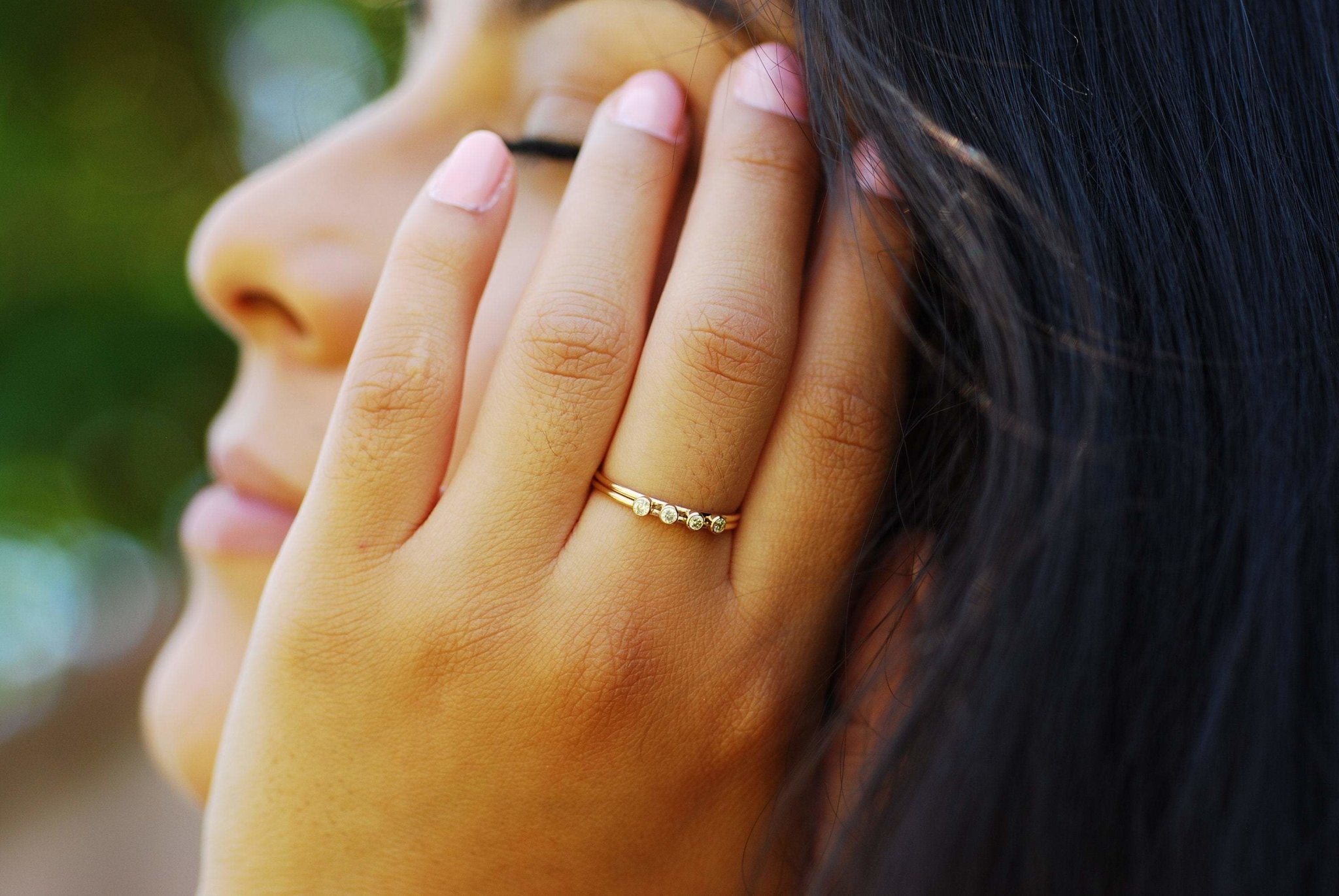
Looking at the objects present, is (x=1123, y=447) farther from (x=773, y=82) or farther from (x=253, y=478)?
(x=253, y=478)

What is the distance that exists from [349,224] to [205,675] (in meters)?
0.70

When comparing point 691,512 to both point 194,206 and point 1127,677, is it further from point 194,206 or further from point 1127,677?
point 194,206

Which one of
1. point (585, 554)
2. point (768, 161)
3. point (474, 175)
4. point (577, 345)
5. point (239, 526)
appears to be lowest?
point (239, 526)

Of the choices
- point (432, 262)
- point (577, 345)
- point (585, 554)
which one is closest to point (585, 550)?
point (585, 554)

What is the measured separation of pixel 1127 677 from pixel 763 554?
347mm

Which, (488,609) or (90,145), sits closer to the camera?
(488,609)

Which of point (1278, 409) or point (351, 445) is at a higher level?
point (1278, 409)

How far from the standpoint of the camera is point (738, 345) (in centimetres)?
88

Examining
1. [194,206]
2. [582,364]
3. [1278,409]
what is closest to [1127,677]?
[1278,409]

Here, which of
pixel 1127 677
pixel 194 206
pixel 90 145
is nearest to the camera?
pixel 1127 677

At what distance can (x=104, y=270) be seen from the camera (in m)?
5.19

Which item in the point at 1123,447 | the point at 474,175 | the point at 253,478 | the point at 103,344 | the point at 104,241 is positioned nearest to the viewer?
the point at 1123,447

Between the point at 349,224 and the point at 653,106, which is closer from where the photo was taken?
the point at 653,106

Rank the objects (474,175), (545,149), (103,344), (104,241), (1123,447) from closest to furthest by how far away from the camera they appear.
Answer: (1123,447)
(474,175)
(545,149)
(104,241)
(103,344)
